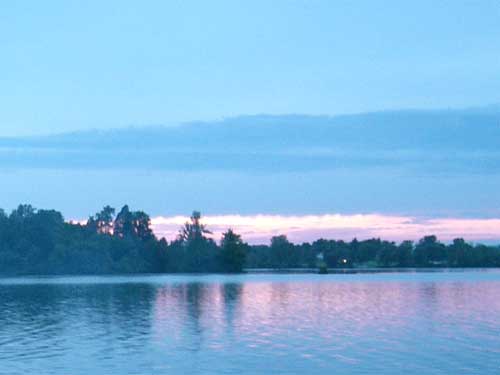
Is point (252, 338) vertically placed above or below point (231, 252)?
below

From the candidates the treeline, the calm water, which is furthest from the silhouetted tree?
the calm water

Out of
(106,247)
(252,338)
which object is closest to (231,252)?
(106,247)

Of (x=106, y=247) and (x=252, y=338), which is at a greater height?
(x=106, y=247)

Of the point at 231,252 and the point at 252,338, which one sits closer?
the point at 252,338

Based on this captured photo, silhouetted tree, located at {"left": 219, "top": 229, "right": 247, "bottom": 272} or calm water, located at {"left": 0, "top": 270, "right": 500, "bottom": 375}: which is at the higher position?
silhouetted tree, located at {"left": 219, "top": 229, "right": 247, "bottom": 272}

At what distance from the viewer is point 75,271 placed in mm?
148625

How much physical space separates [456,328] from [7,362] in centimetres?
1983

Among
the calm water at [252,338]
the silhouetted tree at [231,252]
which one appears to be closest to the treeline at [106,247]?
the silhouetted tree at [231,252]

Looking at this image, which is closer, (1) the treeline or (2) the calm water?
(2) the calm water

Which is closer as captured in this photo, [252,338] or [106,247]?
[252,338]

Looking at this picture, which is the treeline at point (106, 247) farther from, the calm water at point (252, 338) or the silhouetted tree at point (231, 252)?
the calm water at point (252, 338)

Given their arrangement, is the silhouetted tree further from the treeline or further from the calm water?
the calm water

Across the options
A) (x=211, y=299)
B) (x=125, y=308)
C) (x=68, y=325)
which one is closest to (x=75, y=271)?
(x=211, y=299)

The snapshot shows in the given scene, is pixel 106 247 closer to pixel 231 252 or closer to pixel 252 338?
pixel 231 252
